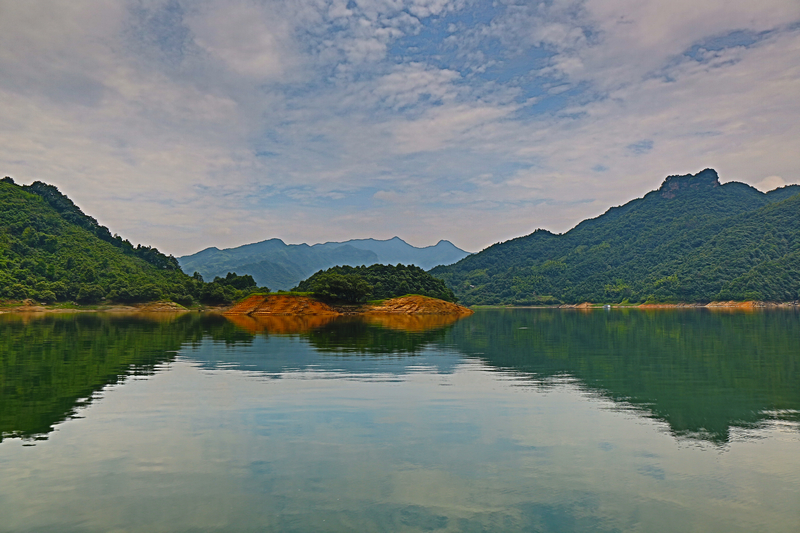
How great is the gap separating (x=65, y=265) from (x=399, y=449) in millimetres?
176702

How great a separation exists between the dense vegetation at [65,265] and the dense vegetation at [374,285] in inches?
1631

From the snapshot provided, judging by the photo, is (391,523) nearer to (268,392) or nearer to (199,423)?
(199,423)

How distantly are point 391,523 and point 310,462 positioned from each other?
3992 mm

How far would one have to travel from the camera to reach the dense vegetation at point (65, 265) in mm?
139000

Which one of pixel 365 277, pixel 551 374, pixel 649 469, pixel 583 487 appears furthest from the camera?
pixel 365 277

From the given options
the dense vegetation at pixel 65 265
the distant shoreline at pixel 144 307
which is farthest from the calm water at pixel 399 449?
the dense vegetation at pixel 65 265

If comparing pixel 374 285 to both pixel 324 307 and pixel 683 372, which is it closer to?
pixel 324 307

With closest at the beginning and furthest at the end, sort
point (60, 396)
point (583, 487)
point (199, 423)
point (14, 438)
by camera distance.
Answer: point (583, 487) < point (14, 438) < point (199, 423) < point (60, 396)

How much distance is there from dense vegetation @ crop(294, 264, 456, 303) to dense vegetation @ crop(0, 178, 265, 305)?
136 feet

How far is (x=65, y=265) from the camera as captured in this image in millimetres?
155000

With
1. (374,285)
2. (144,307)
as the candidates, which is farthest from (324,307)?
(144,307)

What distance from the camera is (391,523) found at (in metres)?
9.40

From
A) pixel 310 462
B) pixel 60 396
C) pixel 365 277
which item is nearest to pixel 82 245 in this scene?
pixel 365 277

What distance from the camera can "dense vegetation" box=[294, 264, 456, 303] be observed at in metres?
139
